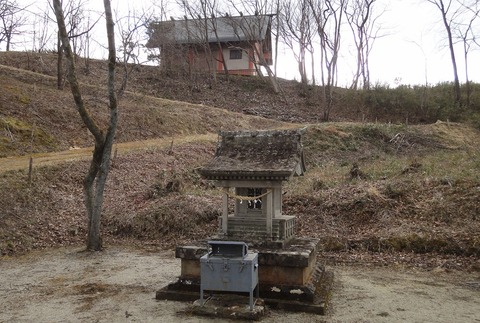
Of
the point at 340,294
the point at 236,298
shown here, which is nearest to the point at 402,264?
the point at 340,294

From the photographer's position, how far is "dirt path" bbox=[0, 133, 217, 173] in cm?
1820

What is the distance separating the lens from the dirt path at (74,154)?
18203mm

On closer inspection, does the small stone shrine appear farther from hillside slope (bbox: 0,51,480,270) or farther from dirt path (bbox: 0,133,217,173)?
dirt path (bbox: 0,133,217,173)

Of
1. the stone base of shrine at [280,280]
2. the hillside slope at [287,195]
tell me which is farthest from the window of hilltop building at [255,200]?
the hillside slope at [287,195]

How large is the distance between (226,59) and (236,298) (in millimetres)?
42015

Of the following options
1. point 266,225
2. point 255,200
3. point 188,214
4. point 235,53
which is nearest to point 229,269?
point 266,225

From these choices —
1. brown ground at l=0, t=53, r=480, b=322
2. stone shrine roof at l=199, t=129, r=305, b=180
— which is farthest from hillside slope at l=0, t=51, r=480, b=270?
stone shrine roof at l=199, t=129, r=305, b=180

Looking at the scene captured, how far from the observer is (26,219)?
1466 cm

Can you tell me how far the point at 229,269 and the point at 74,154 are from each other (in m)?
15.6

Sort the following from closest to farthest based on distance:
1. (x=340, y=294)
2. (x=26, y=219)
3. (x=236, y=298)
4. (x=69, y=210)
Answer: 1. (x=236, y=298)
2. (x=340, y=294)
3. (x=26, y=219)
4. (x=69, y=210)

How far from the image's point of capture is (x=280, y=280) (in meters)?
8.67

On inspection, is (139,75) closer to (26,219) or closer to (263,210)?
(26,219)

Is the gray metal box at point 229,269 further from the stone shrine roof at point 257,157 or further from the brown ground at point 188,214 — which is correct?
the stone shrine roof at point 257,157

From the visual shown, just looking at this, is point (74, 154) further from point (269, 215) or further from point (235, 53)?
point (235, 53)
